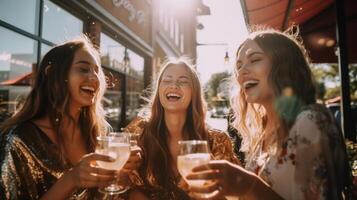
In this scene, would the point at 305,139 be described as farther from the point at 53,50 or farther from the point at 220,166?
the point at 53,50

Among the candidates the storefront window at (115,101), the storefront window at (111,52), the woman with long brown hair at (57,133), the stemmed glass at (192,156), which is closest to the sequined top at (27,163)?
the woman with long brown hair at (57,133)

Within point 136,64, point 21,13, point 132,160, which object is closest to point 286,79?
point 132,160

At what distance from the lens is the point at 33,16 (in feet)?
17.6

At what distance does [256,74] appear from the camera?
1971mm

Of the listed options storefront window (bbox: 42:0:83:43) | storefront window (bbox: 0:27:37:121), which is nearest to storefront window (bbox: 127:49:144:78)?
storefront window (bbox: 42:0:83:43)

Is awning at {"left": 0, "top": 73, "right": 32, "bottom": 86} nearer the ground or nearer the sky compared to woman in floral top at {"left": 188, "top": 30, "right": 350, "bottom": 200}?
nearer the sky

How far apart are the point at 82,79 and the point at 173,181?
1192mm

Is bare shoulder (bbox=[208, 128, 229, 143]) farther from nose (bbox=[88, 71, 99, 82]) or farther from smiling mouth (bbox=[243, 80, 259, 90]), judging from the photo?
nose (bbox=[88, 71, 99, 82])

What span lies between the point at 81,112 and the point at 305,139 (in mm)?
1853

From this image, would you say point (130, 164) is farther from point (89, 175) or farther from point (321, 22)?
point (321, 22)

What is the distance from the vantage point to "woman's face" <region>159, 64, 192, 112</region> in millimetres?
3170

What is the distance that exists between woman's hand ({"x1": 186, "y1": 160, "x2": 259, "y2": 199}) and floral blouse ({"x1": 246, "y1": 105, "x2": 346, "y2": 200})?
29 cm

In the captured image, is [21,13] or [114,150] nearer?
[114,150]

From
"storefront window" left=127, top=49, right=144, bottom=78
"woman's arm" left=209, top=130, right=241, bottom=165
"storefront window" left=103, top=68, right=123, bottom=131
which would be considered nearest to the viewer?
"woman's arm" left=209, top=130, right=241, bottom=165
